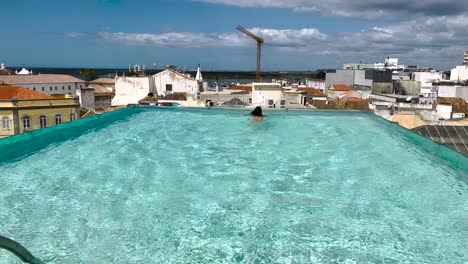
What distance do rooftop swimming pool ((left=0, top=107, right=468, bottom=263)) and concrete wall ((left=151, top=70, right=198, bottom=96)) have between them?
2535 cm

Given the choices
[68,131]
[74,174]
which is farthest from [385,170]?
[68,131]

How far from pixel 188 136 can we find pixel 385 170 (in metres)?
5.51

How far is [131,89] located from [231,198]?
3215 centimetres

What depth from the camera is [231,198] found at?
6.39 metres

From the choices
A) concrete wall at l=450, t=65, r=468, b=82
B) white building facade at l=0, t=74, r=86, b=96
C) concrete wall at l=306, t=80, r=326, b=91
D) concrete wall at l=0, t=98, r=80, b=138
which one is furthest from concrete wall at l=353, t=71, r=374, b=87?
white building facade at l=0, t=74, r=86, b=96

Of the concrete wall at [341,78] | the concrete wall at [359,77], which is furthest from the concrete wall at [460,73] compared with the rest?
the concrete wall at [341,78]

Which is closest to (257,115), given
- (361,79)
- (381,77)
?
(381,77)

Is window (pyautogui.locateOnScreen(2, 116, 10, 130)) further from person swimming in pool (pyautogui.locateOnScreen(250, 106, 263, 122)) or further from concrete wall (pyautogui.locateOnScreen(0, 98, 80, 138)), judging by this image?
person swimming in pool (pyautogui.locateOnScreen(250, 106, 263, 122))

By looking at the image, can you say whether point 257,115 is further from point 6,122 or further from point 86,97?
point 86,97

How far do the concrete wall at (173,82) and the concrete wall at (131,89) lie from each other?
91 cm

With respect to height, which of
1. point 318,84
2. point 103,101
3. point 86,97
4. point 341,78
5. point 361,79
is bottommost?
point 103,101

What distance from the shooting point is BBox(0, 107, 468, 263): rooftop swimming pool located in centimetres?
471

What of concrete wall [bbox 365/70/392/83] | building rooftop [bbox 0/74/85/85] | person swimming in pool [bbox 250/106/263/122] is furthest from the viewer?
building rooftop [bbox 0/74/85/85]

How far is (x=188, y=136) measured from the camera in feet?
37.2
